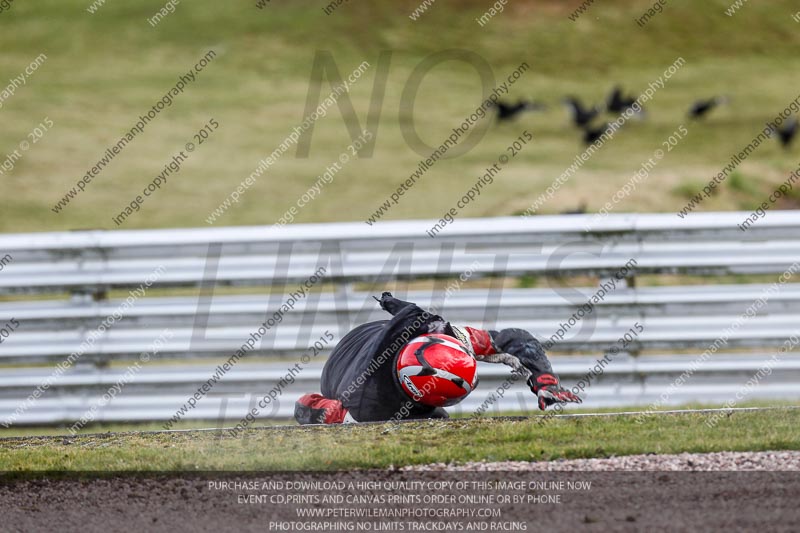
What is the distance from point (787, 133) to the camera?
75.6 feet

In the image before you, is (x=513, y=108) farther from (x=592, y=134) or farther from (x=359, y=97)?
(x=359, y=97)

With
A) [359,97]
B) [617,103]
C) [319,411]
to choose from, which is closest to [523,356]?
[319,411]

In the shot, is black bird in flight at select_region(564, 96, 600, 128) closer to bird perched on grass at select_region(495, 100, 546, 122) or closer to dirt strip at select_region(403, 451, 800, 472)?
bird perched on grass at select_region(495, 100, 546, 122)

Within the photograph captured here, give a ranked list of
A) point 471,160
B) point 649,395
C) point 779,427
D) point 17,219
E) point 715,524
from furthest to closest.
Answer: point 471,160 → point 17,219 → point 649,395 → point 779,427 → point 715,524

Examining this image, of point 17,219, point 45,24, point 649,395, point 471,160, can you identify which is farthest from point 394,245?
point 45,24

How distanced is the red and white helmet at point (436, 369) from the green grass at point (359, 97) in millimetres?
10005

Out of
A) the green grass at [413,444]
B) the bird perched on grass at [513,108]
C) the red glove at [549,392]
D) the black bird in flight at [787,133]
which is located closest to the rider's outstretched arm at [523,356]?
the red glove at [549,392]

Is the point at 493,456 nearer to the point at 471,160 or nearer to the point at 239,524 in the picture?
the point at 239,524

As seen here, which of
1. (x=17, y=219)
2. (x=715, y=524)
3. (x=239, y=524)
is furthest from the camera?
(x=17, y=219)

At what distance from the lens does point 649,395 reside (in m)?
7.45

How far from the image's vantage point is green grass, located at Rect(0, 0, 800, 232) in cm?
1967

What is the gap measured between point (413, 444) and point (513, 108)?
22.4 metres

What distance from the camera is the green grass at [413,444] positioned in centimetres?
498

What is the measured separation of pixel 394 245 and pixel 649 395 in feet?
7.80
